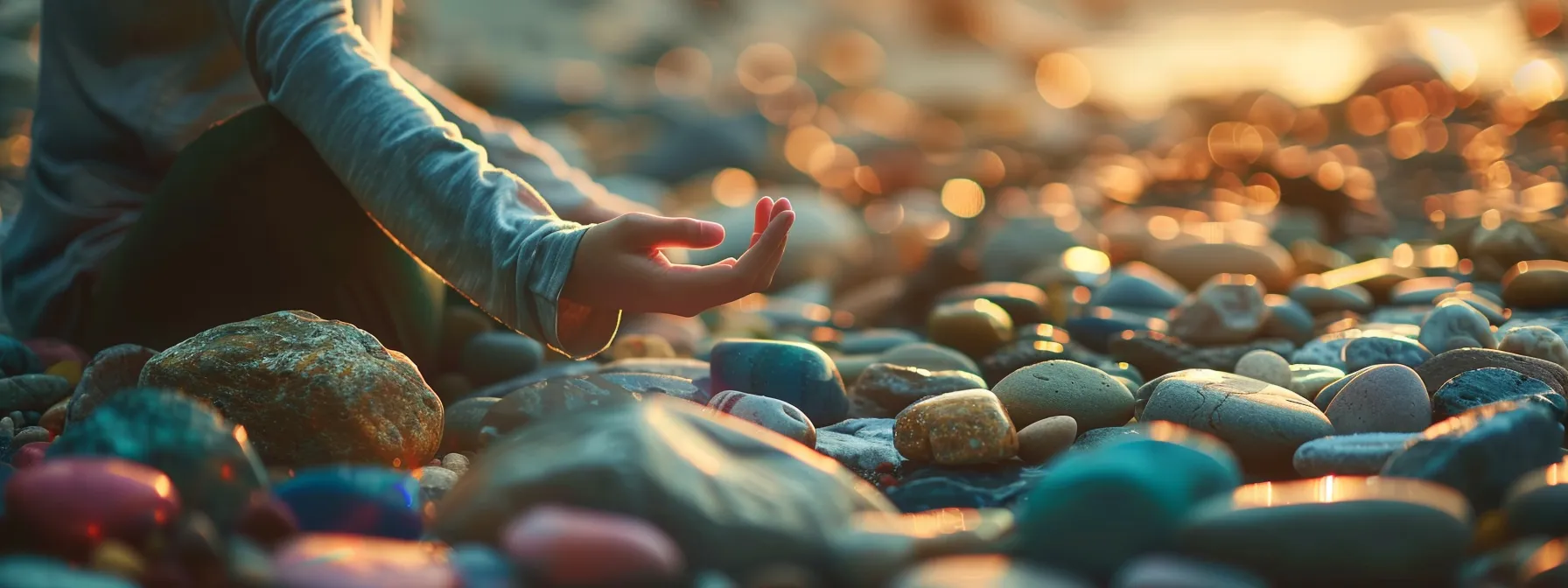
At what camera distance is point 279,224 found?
2506 millimetres

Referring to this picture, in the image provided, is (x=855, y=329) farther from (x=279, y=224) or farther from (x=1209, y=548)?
(x=1209, y=548)

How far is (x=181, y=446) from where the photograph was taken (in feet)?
4.70

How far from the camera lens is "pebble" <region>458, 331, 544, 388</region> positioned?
2.83 meters

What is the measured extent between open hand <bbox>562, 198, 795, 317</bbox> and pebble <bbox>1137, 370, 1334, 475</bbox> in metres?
0.74

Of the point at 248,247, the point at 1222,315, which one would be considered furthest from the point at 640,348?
the point at 1222,315

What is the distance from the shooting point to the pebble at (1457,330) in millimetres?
2555

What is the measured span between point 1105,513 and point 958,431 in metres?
0.66

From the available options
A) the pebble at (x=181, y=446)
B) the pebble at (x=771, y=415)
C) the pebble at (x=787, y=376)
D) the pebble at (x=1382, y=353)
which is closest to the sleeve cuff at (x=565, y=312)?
the pebble at (x=771, y=415)

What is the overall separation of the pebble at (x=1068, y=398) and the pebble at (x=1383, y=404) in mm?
361

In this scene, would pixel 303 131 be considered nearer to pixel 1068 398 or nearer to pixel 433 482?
pixel 433 482

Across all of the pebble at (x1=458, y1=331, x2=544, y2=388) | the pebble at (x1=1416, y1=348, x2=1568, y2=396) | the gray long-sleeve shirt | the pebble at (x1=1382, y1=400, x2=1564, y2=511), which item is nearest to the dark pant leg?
the gray long-sleeve shirt

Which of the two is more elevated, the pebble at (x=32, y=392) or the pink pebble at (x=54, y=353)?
the pebble at (x=32, y=392)

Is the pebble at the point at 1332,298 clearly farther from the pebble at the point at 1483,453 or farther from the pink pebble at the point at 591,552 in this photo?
the pink pebble at the point at 591,552

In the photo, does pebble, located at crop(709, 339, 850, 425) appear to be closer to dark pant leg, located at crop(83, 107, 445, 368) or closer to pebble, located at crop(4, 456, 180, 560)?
dark pant leg, located at crop(83, 107, 445, 368)
